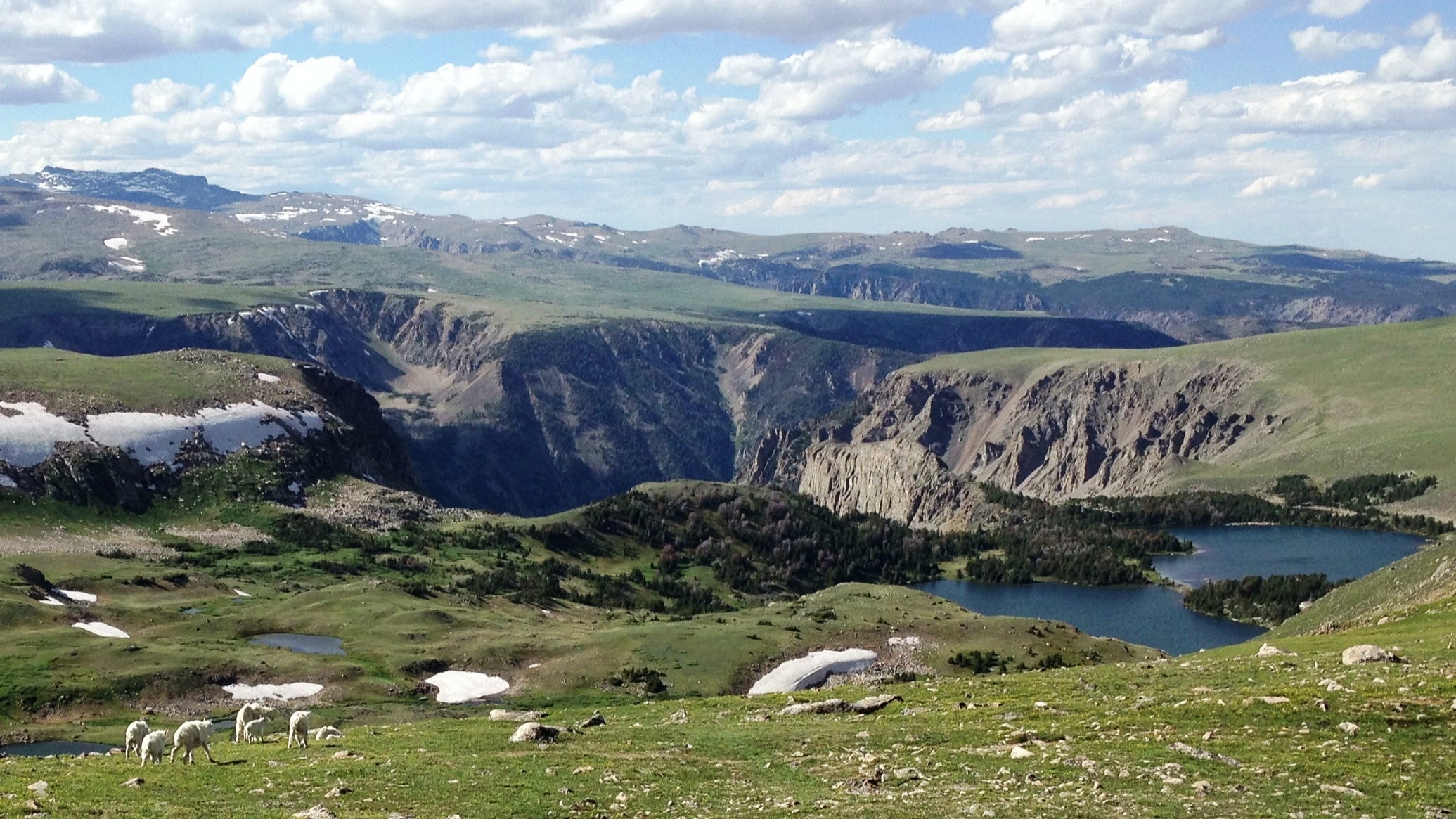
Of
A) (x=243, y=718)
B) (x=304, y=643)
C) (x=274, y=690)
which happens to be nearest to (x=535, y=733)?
(x=243, y=718)

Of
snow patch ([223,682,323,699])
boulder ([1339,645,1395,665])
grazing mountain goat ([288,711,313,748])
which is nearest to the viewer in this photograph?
grazing mountain goat ([288,711,313,748])

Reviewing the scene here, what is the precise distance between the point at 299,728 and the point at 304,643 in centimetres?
6697

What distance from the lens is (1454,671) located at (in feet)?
148

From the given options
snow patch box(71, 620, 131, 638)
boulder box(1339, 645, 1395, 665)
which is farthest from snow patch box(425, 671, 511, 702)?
boulder box(1339, 645, 1395, 665)

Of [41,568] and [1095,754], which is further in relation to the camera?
[41,568]

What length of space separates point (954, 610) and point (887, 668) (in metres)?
29.0

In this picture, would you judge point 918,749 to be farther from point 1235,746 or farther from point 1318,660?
point 1318,660

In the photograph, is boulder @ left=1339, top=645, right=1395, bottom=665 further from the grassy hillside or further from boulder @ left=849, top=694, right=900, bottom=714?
boulder @ left=849, top=694, right=900, bottom=714

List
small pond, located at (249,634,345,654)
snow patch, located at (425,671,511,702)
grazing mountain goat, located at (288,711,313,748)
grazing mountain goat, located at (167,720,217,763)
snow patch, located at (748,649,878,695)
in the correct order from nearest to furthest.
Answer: grazing mountain goat, located at (167,720,217,763)
grazing mountain goat, located at (288,711,313,748)
snow patch, located at (425,671,511,702)
snow patch, located at (748,649,878,695)
small pond, located at (249,634,345,654)

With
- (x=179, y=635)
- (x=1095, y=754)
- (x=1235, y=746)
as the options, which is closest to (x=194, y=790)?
(x=1095, y=754)

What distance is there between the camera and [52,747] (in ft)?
254

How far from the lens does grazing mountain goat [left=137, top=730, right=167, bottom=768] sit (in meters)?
42.1

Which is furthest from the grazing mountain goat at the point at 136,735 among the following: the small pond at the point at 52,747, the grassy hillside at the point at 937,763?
the small pond at the point at 52,747

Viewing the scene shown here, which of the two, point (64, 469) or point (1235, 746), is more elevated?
point (1235, 746)
